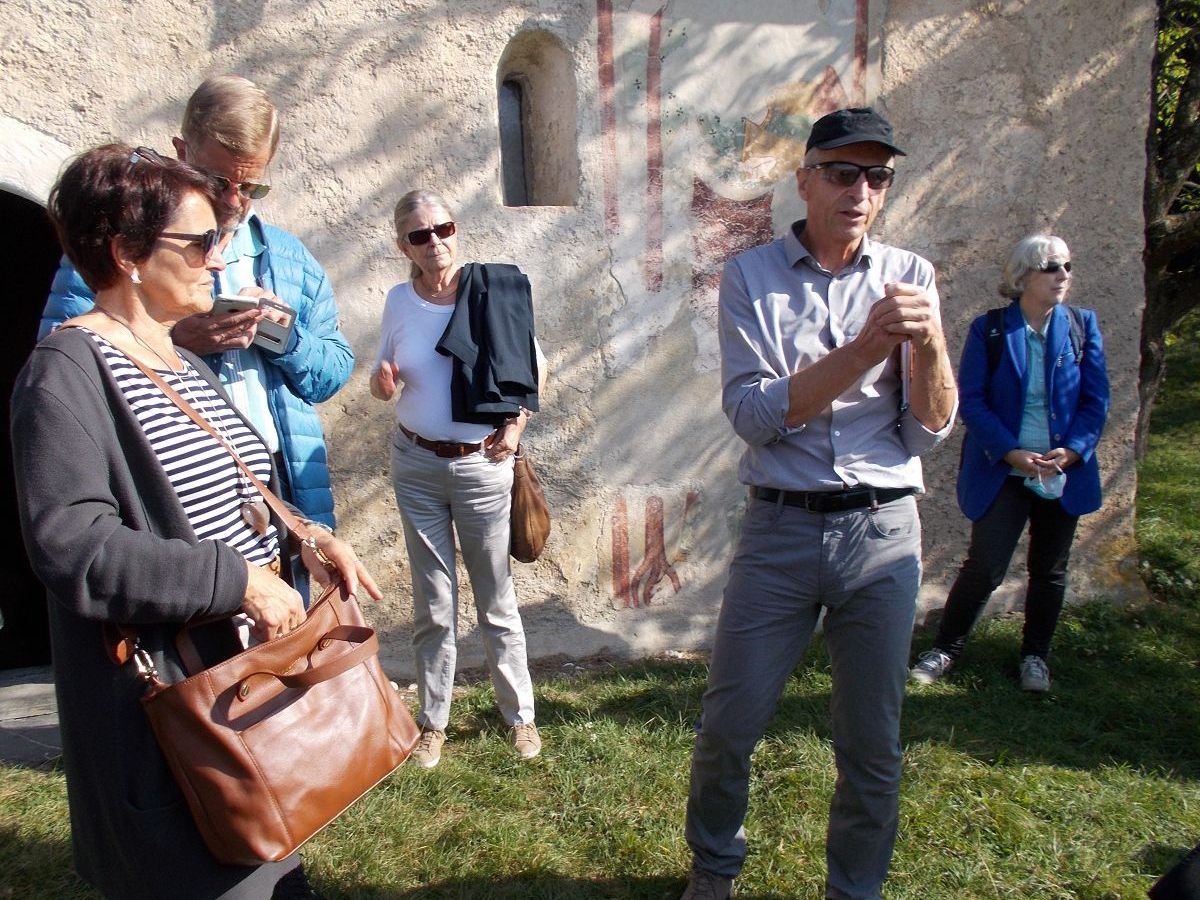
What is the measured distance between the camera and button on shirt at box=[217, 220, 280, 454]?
2293 mm

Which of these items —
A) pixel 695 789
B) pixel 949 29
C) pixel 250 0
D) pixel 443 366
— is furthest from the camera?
pixel 949 29

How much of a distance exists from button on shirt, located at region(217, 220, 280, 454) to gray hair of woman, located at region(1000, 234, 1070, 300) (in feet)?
9.79

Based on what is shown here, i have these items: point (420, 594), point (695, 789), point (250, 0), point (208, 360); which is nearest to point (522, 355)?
point (420, 594)

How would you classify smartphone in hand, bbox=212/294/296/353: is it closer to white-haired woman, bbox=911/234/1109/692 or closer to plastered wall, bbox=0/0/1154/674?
plastered wall, bbox=0/0/1154/674

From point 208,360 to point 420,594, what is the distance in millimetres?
1291

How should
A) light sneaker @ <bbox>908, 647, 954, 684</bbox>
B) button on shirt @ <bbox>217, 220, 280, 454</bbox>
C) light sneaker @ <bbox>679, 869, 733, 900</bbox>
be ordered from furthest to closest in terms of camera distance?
light sneaker @ <bbox>908, 647, 954, 684</bbox>
light sneaker @ <bbox>679, 869, 733, 900</bbox>
button on shirt @ <bbox>217, 220, 280, 454</bbox>

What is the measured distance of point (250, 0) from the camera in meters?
3.53

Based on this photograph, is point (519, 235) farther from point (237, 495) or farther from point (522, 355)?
point (237, 495)

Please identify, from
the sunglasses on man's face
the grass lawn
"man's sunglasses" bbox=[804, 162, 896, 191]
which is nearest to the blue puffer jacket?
the sunglasses on man's face

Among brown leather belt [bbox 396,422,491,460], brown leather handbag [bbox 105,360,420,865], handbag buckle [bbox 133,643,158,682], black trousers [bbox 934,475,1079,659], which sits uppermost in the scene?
brown leather belt [bbox 396,422,491,460]

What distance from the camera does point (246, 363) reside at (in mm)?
2346

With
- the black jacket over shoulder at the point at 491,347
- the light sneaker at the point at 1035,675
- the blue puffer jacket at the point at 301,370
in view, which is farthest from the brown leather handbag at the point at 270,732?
the light sneaker at the point at 1035,675

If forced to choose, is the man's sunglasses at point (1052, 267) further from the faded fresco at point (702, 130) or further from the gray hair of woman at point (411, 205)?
the gray hair of woman at point (411, 205)

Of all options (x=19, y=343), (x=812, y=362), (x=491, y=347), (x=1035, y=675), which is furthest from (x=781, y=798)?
(x=19, y=343)
